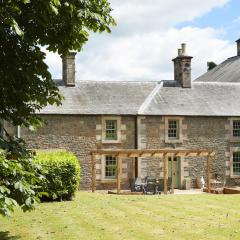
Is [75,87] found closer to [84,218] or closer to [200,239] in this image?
[84,218]

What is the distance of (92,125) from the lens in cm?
2723

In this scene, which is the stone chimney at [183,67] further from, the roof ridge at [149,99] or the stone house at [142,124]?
the roof ridge at [149,99]

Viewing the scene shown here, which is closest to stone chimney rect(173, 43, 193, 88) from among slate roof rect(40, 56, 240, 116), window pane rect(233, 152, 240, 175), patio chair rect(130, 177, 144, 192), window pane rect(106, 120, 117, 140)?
slate roof rect(40, 56, 240, 116)

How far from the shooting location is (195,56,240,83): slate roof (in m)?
37.1

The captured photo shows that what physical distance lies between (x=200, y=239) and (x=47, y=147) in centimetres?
1664

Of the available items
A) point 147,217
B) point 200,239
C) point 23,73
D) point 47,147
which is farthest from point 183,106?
point 23,73

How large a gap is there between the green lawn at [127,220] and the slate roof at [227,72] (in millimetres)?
20218

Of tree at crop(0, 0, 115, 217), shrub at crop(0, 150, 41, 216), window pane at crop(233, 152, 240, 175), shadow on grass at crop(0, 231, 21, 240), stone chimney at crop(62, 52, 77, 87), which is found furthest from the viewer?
window pane at crop(233, 152, 240, 175)

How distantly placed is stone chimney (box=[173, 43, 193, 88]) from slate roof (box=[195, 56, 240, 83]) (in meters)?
6.25

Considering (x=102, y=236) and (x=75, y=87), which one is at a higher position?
(x=75, y=87)

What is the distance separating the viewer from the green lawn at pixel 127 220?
38.9ft

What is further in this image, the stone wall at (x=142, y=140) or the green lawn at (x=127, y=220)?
the stone wall at (x=142, y=140)

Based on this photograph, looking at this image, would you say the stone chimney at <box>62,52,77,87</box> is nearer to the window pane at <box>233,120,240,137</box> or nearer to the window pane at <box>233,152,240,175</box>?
the window pane at <box>233,120,240,137</box>

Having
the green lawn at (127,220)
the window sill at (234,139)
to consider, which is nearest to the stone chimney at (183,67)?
the window sill at (234,139)
